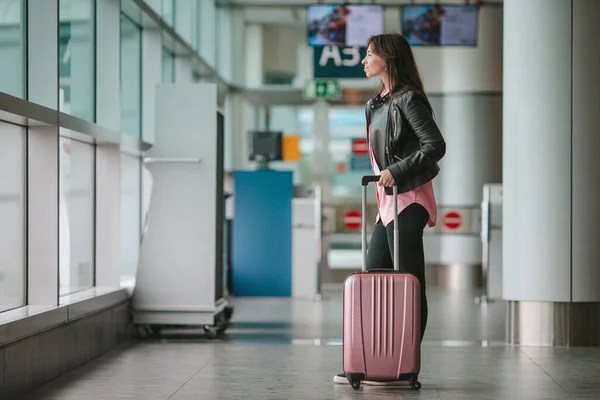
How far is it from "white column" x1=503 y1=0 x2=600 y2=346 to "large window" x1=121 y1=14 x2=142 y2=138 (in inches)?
124

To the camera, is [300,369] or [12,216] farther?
[300,369]

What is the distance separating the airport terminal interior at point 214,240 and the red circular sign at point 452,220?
7.86 ft

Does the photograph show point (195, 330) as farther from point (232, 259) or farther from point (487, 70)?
point (487, 70)

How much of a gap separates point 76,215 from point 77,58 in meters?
1.03

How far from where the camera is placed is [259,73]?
1512cm

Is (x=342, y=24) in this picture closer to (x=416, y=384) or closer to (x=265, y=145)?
(x=265, y=145)

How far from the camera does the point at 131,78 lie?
865cm

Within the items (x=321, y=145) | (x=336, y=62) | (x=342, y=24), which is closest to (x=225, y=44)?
(x=321, y=145)

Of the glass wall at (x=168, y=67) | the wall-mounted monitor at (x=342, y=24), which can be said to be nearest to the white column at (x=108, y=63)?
the glass wall at (x=168, y=67)

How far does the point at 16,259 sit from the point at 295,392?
5.63ft

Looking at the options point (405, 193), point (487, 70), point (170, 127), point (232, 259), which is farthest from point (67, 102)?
point (487, 70)

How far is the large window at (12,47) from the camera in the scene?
208 inches

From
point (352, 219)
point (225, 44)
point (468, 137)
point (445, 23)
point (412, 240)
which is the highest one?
point (225, 44)

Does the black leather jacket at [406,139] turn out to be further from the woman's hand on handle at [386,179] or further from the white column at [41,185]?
Answer: the white column at [41,185]
